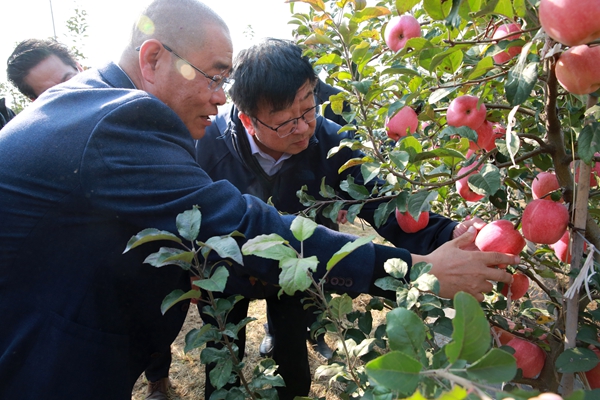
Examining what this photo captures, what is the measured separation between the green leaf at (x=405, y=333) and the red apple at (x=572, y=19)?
0.48m

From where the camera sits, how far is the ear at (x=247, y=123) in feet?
5.70

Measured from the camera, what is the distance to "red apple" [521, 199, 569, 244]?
89 cm

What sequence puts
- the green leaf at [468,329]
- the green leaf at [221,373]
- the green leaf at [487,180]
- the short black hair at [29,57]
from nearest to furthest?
the green leaf at [468,329], the green leaf at [487,180], the green leaf at [221,373], the short black hair at [29,57]

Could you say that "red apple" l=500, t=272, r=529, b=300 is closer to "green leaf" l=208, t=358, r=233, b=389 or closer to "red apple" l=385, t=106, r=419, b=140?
"red apple" l=385, t=106, r=419, b=140

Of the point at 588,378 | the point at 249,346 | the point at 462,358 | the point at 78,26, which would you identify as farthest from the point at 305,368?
the point at 78,26

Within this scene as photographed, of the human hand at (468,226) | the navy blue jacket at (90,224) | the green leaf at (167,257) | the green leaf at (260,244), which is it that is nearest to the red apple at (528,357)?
the human hand at (468,226)

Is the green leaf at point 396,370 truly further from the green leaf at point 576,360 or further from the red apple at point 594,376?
the red apple at point 594,376

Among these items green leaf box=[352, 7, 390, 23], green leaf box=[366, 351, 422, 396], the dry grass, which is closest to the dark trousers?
the dry grass

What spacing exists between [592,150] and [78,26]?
673 centimetres

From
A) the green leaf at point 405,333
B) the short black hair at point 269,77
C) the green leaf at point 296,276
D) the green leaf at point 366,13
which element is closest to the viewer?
the green leaf at point 405,333

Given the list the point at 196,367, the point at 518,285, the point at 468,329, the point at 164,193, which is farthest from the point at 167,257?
the point at 196,367

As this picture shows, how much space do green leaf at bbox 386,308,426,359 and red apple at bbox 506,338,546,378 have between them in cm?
67

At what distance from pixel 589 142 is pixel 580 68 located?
0.18 m

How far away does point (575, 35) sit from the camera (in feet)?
2.02
